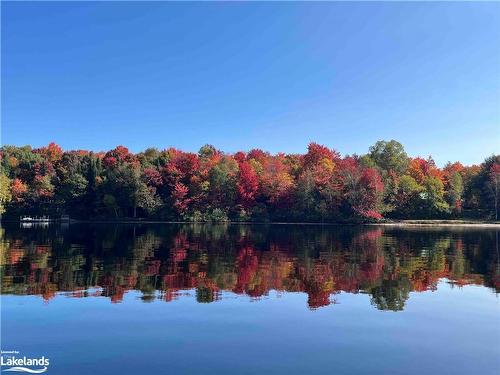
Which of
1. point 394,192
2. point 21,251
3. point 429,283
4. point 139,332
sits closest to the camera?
point 139,332

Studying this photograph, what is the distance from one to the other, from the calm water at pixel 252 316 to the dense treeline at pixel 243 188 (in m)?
54.9

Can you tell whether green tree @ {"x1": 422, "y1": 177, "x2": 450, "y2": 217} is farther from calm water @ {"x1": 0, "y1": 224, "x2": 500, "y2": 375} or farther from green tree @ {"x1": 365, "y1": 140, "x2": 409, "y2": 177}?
calm water @ {"x1": 0, "y1": 224, "x2": 500, "y2": 375}

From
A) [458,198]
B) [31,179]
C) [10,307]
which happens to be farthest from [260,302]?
[31,179]

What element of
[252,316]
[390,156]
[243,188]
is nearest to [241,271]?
[252,316]

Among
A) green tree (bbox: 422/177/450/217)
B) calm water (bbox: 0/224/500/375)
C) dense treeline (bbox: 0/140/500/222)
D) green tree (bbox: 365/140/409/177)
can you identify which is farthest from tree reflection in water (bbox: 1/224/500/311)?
green tree (bbox: 365/140/409/177)

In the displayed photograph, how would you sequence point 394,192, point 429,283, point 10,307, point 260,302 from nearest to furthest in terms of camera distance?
point 10,307, point 260,302, point 429,283, point 394,192

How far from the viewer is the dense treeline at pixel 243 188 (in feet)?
268

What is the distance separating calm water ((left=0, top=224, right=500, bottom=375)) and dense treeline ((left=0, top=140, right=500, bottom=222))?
180 ft

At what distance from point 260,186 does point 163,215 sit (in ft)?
66.4

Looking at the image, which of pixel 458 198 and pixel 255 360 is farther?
pixel 458 198

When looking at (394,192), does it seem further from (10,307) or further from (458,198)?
(10,307)

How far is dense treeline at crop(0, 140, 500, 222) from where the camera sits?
81688 millimetres

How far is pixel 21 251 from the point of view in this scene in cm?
3200

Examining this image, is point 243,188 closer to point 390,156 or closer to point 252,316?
point 390,156
